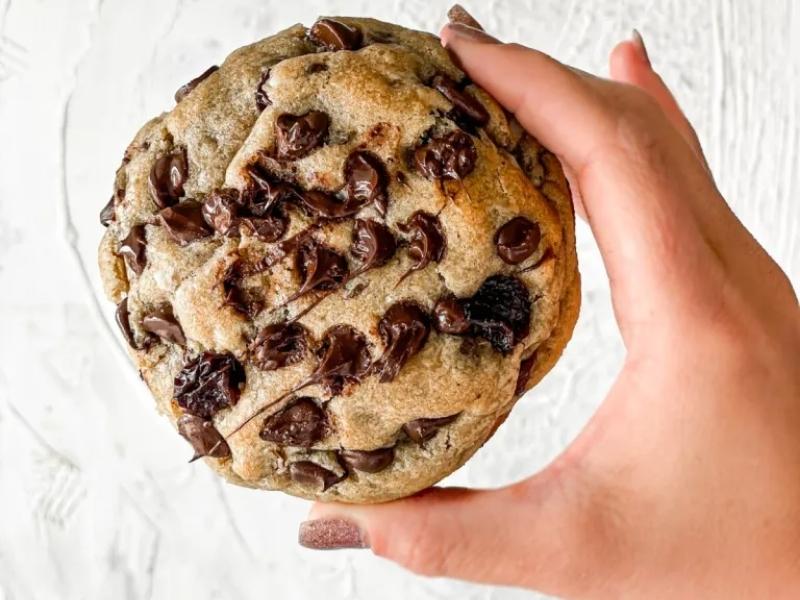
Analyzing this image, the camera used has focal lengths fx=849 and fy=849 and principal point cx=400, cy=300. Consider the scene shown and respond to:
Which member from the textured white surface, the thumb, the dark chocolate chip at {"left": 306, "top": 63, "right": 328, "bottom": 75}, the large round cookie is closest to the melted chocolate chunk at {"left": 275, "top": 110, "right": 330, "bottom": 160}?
the large round cookie

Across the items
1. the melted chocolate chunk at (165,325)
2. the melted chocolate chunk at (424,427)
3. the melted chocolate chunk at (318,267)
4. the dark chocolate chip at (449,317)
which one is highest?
the melted chocolate chunk at (318,267)

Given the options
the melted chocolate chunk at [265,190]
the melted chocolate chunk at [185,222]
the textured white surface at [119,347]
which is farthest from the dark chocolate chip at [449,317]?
the textured white surface at [119,347]

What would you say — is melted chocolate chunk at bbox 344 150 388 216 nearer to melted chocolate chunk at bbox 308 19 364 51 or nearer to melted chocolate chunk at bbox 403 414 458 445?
melted chocolate chunk at bbox 308 19 364 51

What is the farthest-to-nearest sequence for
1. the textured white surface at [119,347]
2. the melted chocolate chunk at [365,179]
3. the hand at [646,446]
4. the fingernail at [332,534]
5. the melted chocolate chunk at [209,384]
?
the textured white surface at [119,347] → the fingernail at [332,534] → the hand at [646,446] → the melted chocolate chunk at [209,384] → the melted chocolate chunk at [365,179]

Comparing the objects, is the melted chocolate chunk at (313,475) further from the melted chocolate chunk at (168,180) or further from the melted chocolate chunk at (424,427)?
the melted chocolate chunk at (168,180)

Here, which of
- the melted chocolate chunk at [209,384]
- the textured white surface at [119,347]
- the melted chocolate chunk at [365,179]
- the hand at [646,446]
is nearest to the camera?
the melted chocolate chunk at [365,179]

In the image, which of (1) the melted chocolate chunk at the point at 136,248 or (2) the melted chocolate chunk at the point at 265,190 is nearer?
(2) the melted chocolate chunk at the point at 265,190

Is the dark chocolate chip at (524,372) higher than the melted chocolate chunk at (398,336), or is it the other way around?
the melted chocolate chunk at (398,336)

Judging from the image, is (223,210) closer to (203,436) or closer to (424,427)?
(203,436)
